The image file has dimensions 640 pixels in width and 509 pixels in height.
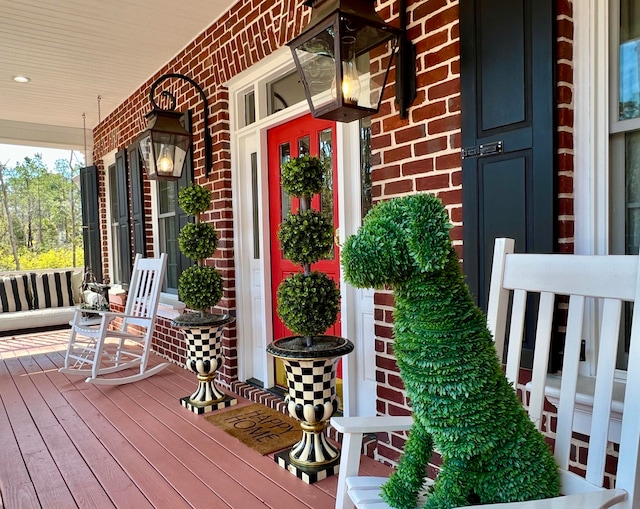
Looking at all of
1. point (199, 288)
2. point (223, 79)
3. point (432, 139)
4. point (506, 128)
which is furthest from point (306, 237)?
point (223, 79)

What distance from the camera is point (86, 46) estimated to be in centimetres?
367

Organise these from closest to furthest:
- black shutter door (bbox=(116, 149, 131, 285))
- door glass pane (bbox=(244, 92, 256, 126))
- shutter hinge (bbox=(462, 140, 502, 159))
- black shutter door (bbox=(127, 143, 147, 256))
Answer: shutter hinge (bbox=(462, 140, 502, 159))
door glass pane (bbox=(244, 92, 256, 126))
black shutter door (bbox=(127, 143, 147, 256))
black shutter door (bbox=(116, 149, 131, 285))

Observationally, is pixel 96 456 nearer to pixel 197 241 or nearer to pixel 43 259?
pixel 197 241

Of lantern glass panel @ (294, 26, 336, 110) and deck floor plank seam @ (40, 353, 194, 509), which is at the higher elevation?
lantern glass panel @ (294, 26, 336, 110)

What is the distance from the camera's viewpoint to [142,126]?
15.3ft

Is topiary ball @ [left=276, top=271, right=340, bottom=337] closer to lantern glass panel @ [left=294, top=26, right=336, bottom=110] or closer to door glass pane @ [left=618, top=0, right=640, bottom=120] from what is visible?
lantern glass panel @ [left=294, top=26, right=336, bottom=110]

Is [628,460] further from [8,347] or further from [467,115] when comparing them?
Answer: [8,347]

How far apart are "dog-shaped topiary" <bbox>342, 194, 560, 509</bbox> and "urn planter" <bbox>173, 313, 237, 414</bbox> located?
7.05ft

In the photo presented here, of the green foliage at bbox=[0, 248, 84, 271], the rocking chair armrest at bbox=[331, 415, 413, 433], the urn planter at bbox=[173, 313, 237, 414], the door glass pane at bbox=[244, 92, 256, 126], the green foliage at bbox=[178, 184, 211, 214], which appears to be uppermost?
the door glass pane at bbox=[244, 92, 256, 126]

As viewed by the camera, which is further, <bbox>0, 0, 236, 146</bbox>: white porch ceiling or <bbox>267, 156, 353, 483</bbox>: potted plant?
<bbox>0, 0, 236, 146</bbox>: white porch ceiling

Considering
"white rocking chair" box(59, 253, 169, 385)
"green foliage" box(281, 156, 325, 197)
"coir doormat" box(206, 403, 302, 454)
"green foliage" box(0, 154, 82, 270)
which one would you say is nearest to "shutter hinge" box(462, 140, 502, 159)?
"green foliage" box(281, 156, 325, 197)

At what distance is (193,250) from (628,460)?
257 cm

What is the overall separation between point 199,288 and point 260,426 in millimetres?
947

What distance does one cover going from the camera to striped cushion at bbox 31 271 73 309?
6.05 m
